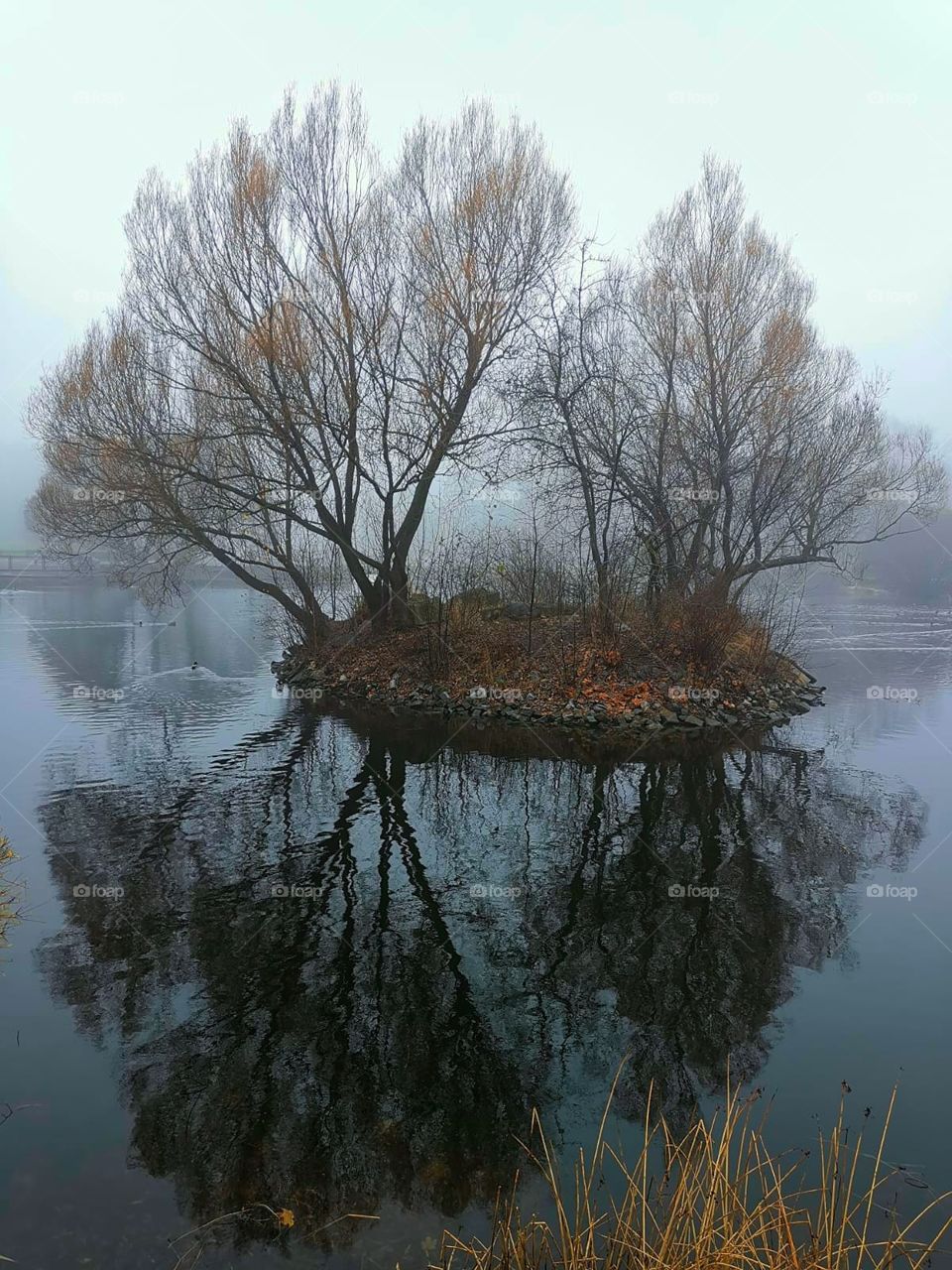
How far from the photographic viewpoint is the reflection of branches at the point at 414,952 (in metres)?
3.95

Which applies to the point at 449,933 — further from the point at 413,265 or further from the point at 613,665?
the point at 413,265

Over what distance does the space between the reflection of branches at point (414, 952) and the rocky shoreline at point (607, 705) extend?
3.29 meters

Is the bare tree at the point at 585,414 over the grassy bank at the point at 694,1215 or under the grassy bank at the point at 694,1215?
over

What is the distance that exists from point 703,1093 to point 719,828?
4514mm

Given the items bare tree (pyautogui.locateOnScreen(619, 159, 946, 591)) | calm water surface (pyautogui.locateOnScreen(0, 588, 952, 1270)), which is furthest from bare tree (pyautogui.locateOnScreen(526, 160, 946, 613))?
calm water surface (pyautogui.locateOnScreen(0, 588, 952, 1270))

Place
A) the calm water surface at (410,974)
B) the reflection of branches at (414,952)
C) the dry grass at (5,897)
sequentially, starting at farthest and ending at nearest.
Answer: the dry grass at (5,897), the reflection of branches at (414,952), the calm water surface at (410,974)

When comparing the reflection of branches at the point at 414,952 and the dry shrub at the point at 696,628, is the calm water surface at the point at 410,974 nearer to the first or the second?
the reflection of branches at the point at 414,952

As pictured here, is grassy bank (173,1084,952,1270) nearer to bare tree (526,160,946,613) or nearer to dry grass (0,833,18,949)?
dry grass (0,833,18,949)

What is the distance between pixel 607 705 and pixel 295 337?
9.01m

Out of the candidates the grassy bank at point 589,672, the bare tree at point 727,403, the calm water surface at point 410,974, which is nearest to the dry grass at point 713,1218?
the calm water surface at point 410,974

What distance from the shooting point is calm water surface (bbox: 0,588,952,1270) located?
147 inches

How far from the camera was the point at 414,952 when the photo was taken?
18.7ft

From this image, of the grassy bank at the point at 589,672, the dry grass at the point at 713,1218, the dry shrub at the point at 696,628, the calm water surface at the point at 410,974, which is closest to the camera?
the dry grass at the point at 713,1218

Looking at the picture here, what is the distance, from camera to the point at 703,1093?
14.0ft
